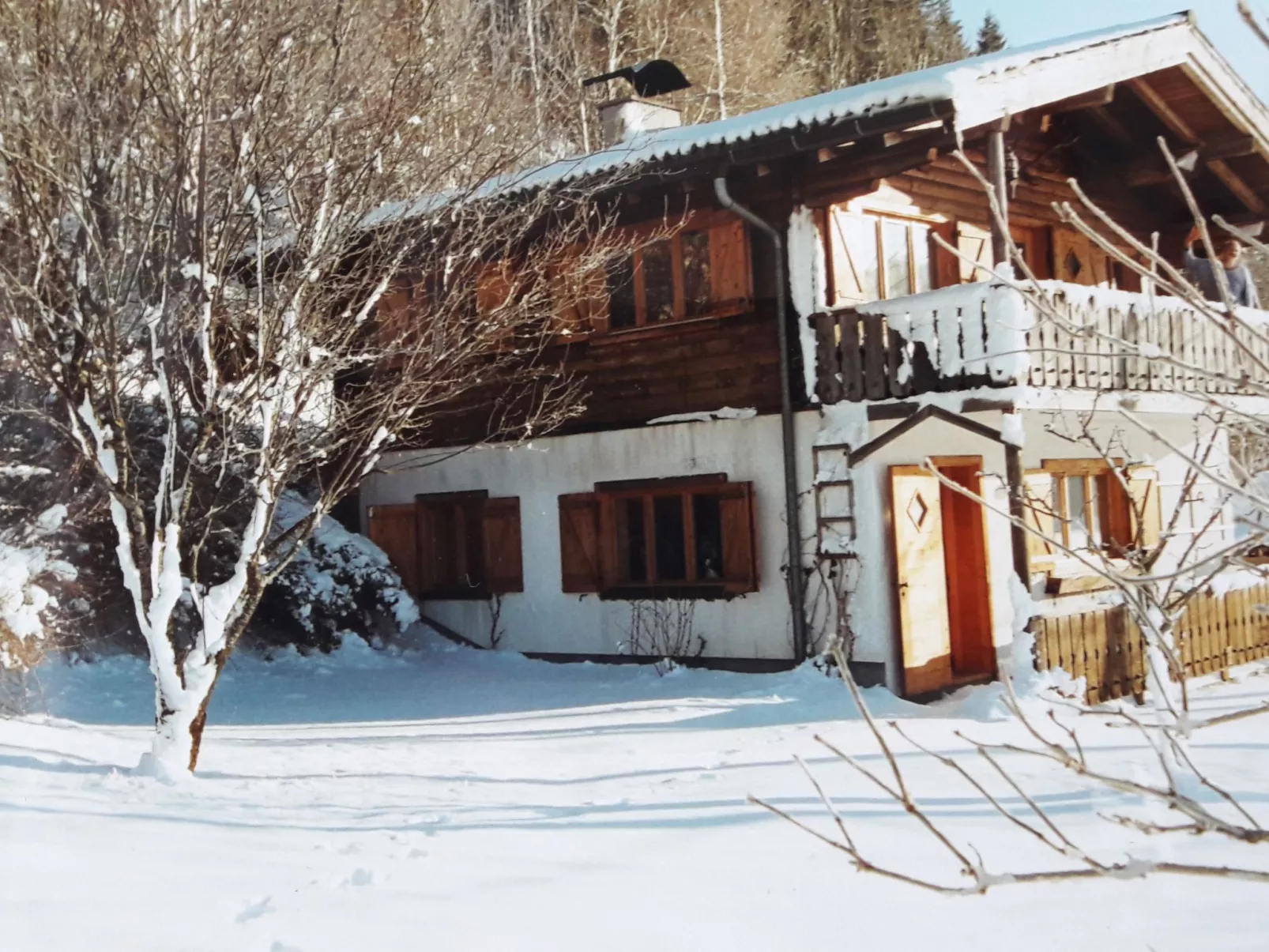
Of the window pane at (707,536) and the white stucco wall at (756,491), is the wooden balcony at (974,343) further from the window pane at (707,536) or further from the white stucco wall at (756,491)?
the window pane at (707,536)

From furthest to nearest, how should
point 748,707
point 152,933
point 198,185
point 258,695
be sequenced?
point 258,695 < point 748,707 < point 198,185 < point 152,933

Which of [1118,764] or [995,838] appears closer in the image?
[995,838]

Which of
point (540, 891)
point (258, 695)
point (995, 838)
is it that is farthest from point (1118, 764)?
point (258, 695)

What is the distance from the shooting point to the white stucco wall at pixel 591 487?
1183 centimetres

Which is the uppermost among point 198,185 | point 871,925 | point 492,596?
point 198,185

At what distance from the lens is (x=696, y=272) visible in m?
12.4

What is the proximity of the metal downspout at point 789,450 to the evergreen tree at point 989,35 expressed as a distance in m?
28.6

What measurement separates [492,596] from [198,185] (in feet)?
23.8

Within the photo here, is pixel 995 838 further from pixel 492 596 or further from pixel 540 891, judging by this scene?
pixel 492 596

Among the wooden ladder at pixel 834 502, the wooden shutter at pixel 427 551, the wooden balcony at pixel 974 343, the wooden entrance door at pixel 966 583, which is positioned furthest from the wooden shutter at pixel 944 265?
the wooden shutter at pixel 427 551

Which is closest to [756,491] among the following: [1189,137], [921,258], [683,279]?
[683,279]

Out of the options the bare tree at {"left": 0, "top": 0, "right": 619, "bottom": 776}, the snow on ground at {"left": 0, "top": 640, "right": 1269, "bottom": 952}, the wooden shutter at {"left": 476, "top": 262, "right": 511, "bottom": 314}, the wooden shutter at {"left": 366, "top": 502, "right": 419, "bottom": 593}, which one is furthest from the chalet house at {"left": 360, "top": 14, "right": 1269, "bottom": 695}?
the bare tree at {"left": 0, "top": 0, "right": 619, "bottom": 776}

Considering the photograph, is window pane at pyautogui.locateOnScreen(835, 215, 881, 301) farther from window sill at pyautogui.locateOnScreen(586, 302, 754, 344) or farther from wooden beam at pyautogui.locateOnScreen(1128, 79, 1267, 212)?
wooden beam at pyautogui.locateOnScreen(1128, 79, 1267, 212)

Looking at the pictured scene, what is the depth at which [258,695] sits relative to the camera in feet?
38.9
